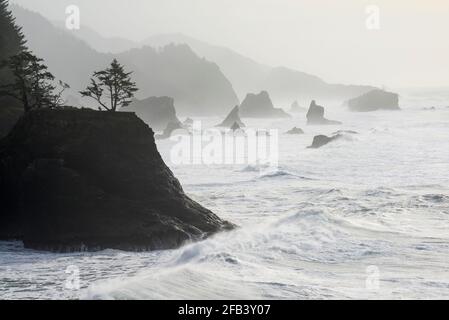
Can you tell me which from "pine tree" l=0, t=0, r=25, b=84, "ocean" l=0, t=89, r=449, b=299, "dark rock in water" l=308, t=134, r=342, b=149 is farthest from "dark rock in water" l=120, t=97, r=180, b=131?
"ocean" l=0, t=89, r=449, b=299

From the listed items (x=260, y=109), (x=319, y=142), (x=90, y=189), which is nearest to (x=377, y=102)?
(x=260, y=109)

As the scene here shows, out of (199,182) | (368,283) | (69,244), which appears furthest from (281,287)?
(199,182)

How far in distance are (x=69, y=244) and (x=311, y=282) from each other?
9818mm

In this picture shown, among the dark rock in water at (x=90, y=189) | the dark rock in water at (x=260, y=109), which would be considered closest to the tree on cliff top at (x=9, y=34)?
the dark rock in water at (x=90, y=189)

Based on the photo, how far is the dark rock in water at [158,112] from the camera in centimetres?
11669

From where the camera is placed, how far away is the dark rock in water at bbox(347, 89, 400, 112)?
152375mm

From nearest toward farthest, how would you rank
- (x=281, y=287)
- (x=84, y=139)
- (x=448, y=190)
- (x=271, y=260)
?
1. (x=281, y=287)
2. (x=271, y=260)
3. (x=84, y=139)
4. (x=448, y=190)

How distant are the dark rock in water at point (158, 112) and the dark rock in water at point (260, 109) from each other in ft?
121

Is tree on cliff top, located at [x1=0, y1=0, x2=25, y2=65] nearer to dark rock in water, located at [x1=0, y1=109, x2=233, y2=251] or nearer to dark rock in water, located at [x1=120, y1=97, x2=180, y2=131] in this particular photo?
dark rock in water, located at [x1=0, y1=109, x2=233, y2=251]

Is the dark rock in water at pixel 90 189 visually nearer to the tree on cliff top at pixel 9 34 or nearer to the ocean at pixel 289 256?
the ocean at pixel 289 256

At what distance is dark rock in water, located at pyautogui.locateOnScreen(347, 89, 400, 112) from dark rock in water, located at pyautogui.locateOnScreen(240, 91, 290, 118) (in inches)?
1097

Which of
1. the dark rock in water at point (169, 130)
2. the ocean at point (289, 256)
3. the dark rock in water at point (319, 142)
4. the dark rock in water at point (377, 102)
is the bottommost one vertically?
the ocean at point (289, 256)
